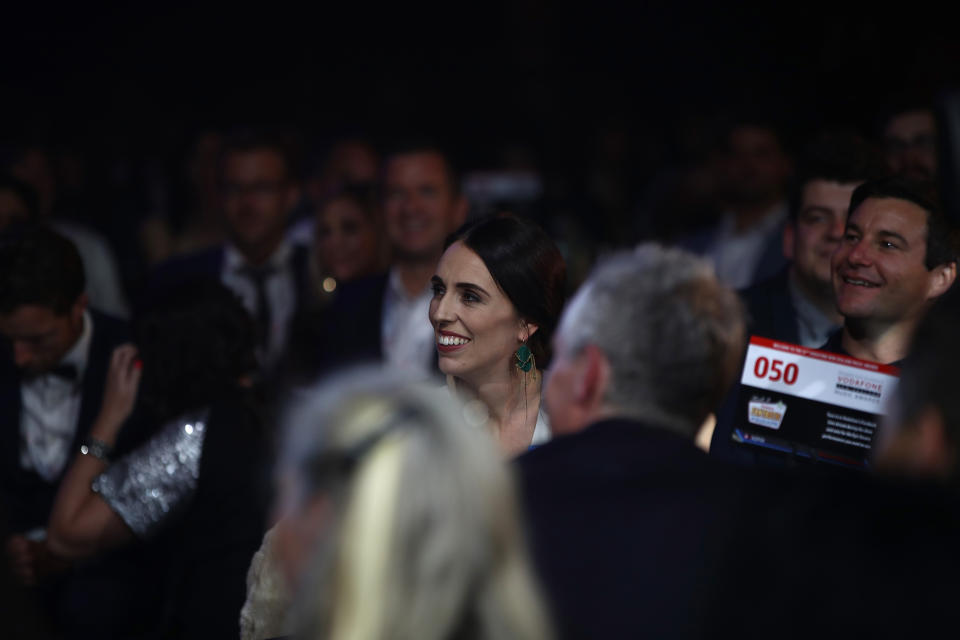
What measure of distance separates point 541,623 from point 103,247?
4.37 meters

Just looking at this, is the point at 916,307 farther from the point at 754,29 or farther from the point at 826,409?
the point at 754,29

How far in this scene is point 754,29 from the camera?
800cm

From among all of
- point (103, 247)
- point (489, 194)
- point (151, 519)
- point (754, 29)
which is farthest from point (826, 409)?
point (754, 29)

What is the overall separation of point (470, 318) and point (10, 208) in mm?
2712

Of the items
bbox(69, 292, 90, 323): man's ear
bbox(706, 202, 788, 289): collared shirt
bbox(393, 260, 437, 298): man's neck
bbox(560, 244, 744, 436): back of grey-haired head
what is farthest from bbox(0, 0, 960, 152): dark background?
bbox(560, 244, 744, 436): back of grey-haired head

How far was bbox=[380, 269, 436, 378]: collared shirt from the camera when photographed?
439 cm

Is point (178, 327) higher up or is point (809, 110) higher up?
point (809, 110)

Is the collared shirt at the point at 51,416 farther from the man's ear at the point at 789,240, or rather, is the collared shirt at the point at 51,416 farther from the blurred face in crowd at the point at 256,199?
the man's ear at the point at 789,240

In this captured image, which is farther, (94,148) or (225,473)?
(94,148)

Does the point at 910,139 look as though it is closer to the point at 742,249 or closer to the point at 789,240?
the point at 742,249

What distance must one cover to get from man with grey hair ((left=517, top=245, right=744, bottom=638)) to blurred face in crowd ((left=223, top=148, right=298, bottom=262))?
10.8ft

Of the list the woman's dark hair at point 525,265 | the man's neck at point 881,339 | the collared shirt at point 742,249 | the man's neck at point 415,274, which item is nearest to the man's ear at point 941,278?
the man's neck at point 881,339

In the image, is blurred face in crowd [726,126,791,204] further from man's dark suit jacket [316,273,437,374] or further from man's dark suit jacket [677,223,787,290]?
man's dark suit jacket [316,273,437,374]

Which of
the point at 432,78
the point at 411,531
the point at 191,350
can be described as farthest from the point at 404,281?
the point at 432,78
